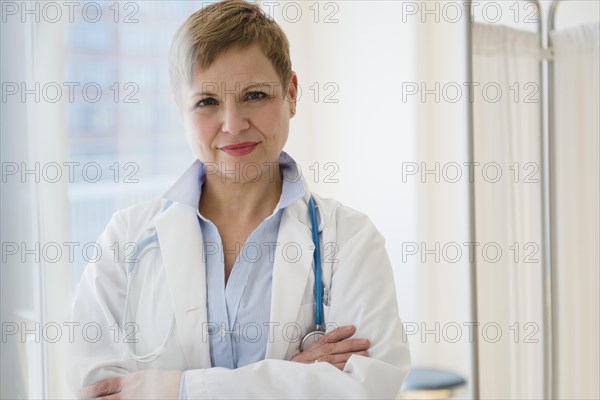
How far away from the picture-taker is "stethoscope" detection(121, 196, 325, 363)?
38.7 inches

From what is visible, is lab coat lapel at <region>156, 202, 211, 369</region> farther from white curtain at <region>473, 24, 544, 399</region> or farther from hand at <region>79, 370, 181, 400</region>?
white curtain at <region>473, 24, 544, 399</region>

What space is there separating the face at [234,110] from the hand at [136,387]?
0.29 m

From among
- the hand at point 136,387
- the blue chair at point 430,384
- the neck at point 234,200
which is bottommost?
the blue chair at point 430,384

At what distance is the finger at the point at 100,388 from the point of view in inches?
38.4

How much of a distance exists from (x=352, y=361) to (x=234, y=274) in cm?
20

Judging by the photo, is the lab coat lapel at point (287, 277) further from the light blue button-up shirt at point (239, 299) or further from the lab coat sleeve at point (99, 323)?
the lab coat sleeve at point (99, 323)

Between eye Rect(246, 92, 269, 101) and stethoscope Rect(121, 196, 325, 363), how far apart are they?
0.17 meters

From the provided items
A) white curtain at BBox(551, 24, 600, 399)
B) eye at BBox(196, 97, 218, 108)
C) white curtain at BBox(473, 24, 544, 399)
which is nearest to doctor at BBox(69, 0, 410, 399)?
eye at BBox(196, 97, 218, 108)

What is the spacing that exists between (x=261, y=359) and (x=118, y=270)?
232mm

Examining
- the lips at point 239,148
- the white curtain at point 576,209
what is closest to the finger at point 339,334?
the lips at point 239,148

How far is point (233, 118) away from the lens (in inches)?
40.6

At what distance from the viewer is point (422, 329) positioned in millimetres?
2160

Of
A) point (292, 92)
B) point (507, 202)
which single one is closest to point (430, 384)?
point (507, 202)

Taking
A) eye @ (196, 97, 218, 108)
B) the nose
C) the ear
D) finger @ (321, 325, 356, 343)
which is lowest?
finger @ (321, 325, 356, 343)
